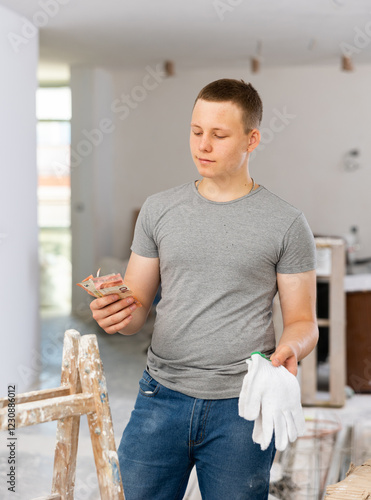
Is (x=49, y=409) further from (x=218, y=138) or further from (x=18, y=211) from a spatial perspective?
(x=18, y=211)

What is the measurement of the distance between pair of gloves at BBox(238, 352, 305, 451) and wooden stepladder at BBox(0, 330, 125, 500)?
0.29 m

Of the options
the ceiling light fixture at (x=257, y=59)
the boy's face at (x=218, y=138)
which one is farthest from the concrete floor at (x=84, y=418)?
the ceiling light fixture at (x=257, y=59)

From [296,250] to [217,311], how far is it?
230 millimetres

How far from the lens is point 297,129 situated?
6777 mm

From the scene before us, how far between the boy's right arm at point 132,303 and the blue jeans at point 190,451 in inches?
6.6

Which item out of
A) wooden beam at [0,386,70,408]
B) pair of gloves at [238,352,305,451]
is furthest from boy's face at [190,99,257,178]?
wooden beam at [0,386,70,408]

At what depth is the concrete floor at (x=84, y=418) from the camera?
3.05 m

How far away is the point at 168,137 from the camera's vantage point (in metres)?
7.10

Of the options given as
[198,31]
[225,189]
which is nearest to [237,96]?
[225,189]

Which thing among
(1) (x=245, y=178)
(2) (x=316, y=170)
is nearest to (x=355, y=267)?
(2) (x=316, y=170)

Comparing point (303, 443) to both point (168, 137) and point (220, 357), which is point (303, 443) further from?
point (168, 137)

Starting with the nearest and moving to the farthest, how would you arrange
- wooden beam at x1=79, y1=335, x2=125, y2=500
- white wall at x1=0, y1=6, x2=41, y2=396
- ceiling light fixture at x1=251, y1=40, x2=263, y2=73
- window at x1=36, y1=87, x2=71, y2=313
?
wooden beam at x1=79, y1=335, x2=125, y2=500
white wall at x1=0, y1=6, x2=41, y2=396
ceiling light fixture at x1=251, y1=40, x2=263, y2=73
window at x1=36, y1=87, x2=71, y2=313

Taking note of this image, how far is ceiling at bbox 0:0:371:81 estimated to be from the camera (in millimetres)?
4176

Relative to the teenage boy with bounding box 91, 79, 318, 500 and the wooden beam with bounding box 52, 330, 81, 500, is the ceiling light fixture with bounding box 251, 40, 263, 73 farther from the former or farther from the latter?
the wooden beam with bounding box 52, 330, 81, 500
